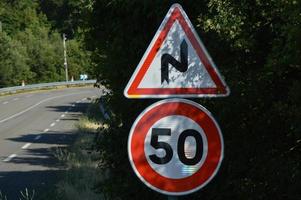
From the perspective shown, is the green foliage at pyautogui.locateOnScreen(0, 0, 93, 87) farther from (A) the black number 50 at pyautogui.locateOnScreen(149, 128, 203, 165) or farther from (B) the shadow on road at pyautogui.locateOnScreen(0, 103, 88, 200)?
(A) the black number 50 at pyautogui.locateOnScreen(149, 128, 203, 165)

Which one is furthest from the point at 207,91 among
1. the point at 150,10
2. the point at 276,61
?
the point at 150,10

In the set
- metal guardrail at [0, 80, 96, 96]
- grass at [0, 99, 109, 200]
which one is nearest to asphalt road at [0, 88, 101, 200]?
grass at [0, 99, 109, 200]

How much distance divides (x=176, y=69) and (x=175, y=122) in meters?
0.40

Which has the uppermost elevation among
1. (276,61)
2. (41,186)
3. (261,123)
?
(276,61)

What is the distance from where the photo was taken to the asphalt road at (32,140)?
13016 millimetres

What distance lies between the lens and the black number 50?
12.2 feet

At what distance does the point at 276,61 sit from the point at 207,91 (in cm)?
79

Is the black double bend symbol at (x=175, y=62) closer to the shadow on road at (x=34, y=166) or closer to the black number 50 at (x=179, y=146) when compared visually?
the black number 50 at (x=179, y=146)

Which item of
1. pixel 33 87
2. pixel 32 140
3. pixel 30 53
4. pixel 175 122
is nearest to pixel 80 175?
pixel 175 122

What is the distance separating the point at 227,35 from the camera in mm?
4957

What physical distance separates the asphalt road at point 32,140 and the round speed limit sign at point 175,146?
473 cm

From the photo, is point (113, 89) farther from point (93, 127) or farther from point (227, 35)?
point (93, 127)

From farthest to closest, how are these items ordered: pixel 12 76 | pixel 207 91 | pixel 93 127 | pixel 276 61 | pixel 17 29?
pixel 17 29 → pixel 12 76 → pixel 93 127 → pixel 276 61 → pixel 207 91

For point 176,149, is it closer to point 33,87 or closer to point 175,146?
point 175,146
